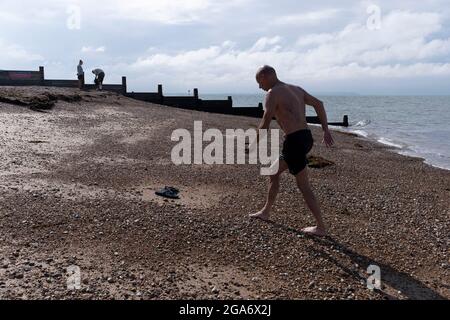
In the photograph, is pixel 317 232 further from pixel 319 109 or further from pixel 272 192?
pixel 319 109

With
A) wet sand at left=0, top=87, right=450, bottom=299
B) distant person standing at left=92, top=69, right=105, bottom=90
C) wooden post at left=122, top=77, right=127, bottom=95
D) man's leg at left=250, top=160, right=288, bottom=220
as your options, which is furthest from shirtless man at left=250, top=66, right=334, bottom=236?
wooden post at left=122, top=77, right=127, bottom=95

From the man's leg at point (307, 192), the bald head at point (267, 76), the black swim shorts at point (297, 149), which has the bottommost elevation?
the man's leg at point (307, 192)

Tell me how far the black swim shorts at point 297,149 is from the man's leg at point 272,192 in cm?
21

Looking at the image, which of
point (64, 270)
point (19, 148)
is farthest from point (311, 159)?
point (64, 270)

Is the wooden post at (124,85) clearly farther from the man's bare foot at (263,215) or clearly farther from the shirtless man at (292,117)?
the shirtless man at (292,117)

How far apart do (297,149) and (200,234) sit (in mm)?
1717

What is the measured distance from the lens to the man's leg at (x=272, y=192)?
5.73m

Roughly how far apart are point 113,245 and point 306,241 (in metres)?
2.47

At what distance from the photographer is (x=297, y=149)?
5441 mm

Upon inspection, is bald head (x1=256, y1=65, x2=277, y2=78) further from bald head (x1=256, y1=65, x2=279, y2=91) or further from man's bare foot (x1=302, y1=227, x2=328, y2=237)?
man's bare foot (x1=302, y1=227, x2=328, y2=237)

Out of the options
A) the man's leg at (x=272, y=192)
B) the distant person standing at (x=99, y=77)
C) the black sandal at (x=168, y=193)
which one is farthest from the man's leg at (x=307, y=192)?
the distant person standing at (x=99, y=77)

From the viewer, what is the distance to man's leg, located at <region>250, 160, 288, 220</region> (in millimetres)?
5727

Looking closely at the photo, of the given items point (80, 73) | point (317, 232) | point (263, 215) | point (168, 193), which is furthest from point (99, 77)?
point (317, 232)

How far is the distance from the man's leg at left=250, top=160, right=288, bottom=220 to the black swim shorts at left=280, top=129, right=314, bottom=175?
0.70ft
